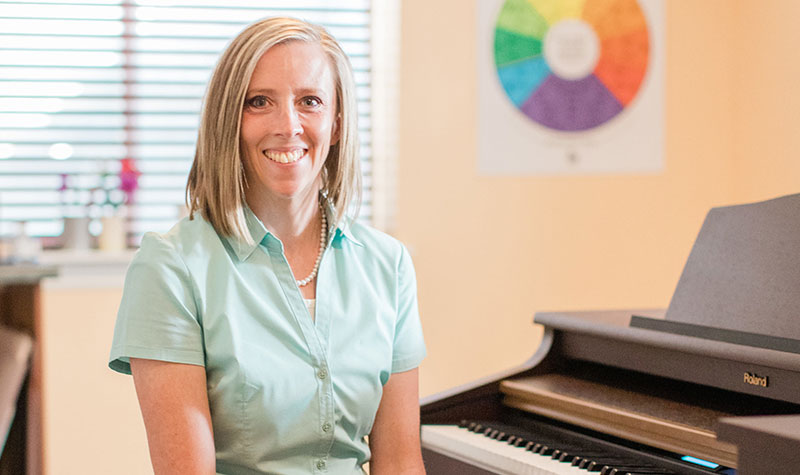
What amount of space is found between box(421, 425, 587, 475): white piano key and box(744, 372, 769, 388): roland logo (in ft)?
0.98

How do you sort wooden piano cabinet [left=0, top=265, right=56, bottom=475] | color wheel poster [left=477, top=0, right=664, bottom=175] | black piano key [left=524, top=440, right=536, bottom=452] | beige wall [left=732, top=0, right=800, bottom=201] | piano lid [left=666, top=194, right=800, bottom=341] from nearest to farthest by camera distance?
piano lid [left=666, top=194, right=800, bottom=341]
black piano key [left=524, top=440, right=536, bottom=452]
wooden piano cabinet [left=0, top=265, right=56, bottom=475]
beige wall [left=732, top=0, right=800, bottom=201]
color wheel poster [left=477, top=0, right=664, bottom=175]

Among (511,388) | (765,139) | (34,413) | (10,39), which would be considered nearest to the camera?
(511,388)

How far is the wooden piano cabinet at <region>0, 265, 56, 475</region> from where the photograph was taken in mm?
3037

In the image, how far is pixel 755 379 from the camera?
146cm

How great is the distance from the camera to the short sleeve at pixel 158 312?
4.55 feet

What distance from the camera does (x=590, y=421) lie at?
1691 millimetres

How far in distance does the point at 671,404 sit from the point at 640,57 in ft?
7.20

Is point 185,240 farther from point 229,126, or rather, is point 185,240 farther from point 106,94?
point 106,94

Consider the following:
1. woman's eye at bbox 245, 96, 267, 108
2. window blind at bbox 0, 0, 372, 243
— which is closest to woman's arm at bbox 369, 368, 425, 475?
woman's eye at bbox 245, 96, 267, 108

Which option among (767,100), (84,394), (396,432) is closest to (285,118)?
(396,432)

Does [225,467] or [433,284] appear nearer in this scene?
[225,467]

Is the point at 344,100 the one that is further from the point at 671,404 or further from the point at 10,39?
the point at 10,39

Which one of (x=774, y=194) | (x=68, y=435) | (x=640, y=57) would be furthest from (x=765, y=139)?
(x=68, y=435)

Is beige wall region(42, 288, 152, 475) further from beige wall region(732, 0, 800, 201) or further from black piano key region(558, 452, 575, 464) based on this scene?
beige wall region(732, 0, 800, 201)
